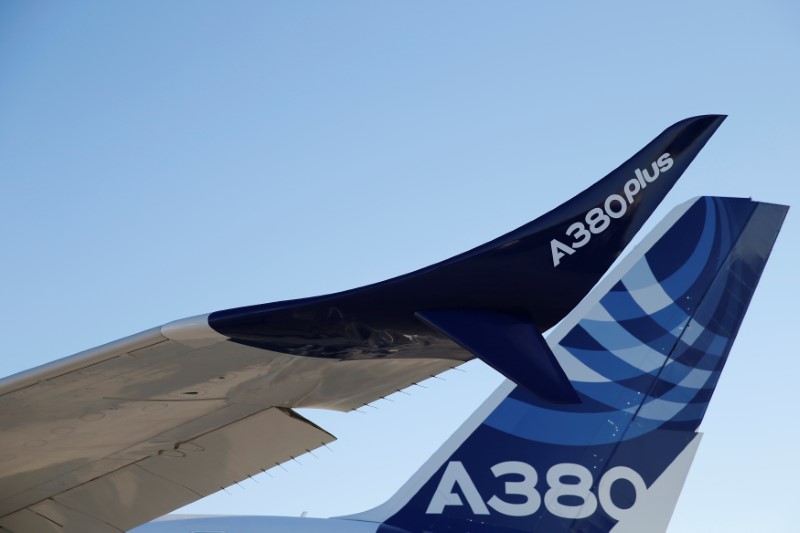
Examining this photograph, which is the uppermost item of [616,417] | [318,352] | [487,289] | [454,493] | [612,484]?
[487,289]

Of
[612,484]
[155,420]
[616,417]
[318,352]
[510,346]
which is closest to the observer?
[510,346]

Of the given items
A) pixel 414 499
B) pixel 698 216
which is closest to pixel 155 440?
pixel 414 499

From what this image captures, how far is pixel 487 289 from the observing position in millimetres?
3510

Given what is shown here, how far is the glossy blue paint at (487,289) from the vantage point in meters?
3.41

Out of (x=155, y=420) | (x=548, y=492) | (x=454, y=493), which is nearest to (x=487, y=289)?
(x=155, y=420)

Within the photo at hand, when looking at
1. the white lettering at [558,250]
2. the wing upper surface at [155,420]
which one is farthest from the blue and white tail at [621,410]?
the white lettering at [558,250]

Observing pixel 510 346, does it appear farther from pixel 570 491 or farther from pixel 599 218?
pixel 570 491

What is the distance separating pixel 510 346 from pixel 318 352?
0.80m

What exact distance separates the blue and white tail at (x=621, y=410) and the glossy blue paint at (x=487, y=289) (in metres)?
6.39

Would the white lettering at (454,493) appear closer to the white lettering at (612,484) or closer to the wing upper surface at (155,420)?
the white lettering at (612,484)

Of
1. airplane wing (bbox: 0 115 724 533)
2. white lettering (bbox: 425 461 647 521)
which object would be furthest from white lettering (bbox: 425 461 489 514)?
airplane wing (bbox: 0 115 724 533)

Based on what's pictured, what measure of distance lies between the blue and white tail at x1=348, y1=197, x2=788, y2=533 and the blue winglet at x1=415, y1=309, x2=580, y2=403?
6.49 m

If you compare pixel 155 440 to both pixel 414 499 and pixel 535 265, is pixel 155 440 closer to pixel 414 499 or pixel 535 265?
pixel 535 265

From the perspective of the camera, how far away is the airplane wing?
3.45 metres
